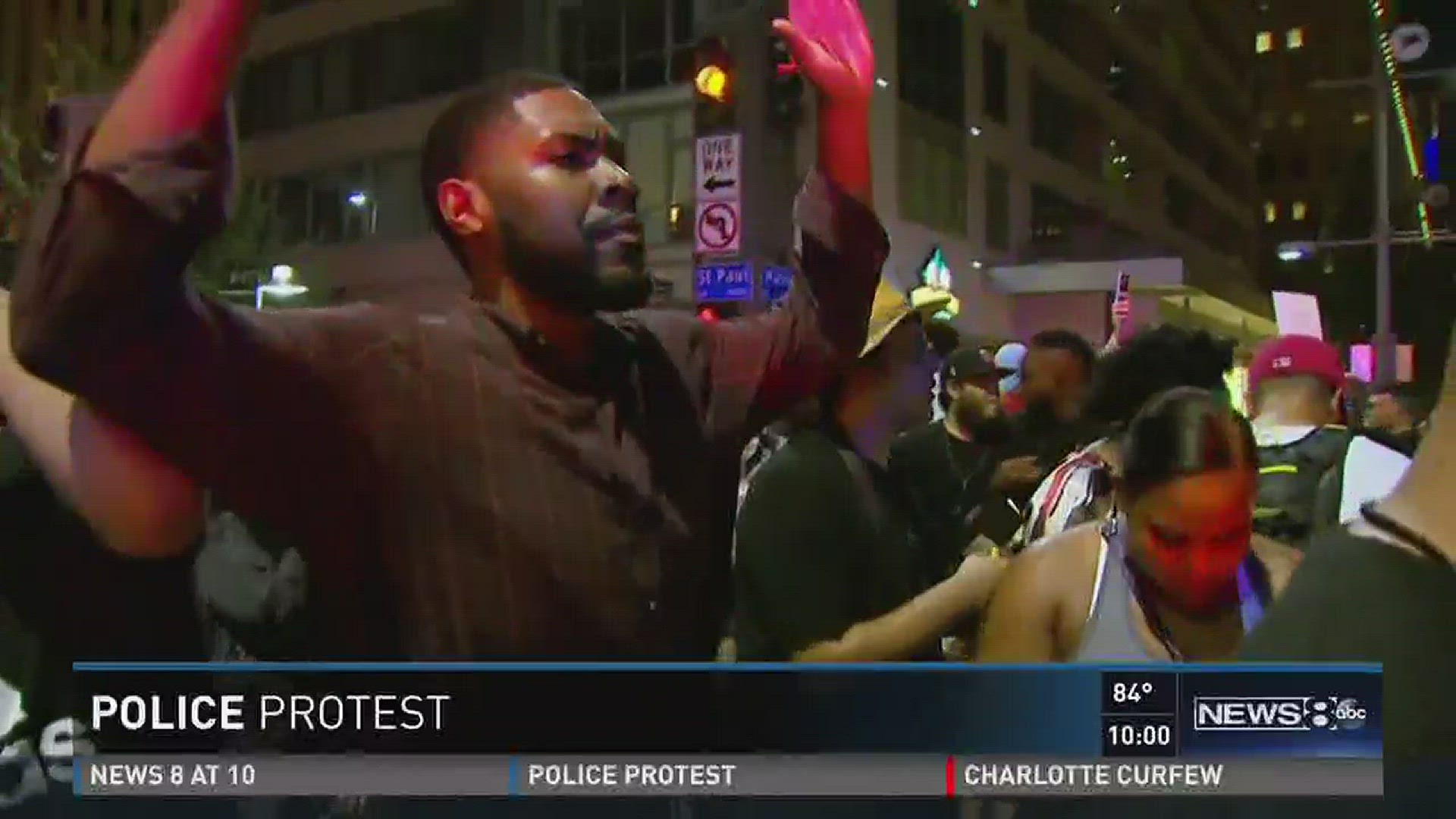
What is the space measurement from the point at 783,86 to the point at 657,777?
1047 millimetres

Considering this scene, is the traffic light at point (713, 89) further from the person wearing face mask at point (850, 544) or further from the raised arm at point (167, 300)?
the raised arm at point (167, 300)

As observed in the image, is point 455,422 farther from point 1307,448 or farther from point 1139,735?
point 1307,448

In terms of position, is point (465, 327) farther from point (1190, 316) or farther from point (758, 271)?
point (1190, 316)

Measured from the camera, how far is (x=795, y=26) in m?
2.25

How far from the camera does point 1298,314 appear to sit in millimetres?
2398

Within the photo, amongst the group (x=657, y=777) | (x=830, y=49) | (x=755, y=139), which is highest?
(x=830, y=49)

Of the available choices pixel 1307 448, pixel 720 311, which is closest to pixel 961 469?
pixel 720 311

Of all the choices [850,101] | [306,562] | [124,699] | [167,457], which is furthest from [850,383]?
[124,699]

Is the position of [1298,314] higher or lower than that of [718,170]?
lower

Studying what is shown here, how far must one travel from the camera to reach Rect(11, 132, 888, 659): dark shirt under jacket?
2.03 m

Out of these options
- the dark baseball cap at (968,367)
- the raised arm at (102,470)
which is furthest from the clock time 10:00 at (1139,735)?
the raised arm at (102,470)

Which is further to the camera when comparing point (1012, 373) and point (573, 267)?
point (1012, 373)

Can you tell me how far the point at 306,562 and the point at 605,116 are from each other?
30.1 inches

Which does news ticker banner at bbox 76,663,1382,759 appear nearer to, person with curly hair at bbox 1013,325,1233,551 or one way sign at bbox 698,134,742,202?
person with curly hair at bbox 1013,325,1233,551
